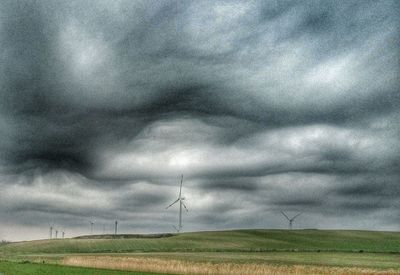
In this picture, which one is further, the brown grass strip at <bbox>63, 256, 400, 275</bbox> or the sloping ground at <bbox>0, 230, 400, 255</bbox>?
the sloping ground at <bbox>0, 230, 400, 255</bbox>

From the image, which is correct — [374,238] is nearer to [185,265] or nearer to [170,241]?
[170,241]

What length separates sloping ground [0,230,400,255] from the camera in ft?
477

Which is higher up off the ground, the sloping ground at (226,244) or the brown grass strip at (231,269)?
the sloping ground at (226,244)

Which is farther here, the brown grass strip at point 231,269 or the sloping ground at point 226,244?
the sloping ground at point 226,244

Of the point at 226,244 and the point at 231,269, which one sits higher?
the point at 226,244

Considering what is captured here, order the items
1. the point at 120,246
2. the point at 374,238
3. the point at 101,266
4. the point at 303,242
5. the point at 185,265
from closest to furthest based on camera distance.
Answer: the point at 185,265 → the point at 101,266 → the point at 120,246 → the point at 303,242 → the point at 374,238

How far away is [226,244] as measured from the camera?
15938cm

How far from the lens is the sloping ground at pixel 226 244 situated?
145250 mm

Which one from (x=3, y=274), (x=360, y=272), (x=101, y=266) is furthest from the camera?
(x=101, y=266)

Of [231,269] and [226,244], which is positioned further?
[226,244]

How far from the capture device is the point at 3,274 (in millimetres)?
56125

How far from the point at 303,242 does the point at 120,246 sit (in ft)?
217

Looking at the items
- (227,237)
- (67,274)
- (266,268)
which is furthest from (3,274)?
(227,237)

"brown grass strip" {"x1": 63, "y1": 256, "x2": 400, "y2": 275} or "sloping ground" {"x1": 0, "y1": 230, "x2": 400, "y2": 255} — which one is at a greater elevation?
"sloping ground" {"x1": 0, "y1": 230, "x2": 400, "y2": 255}
